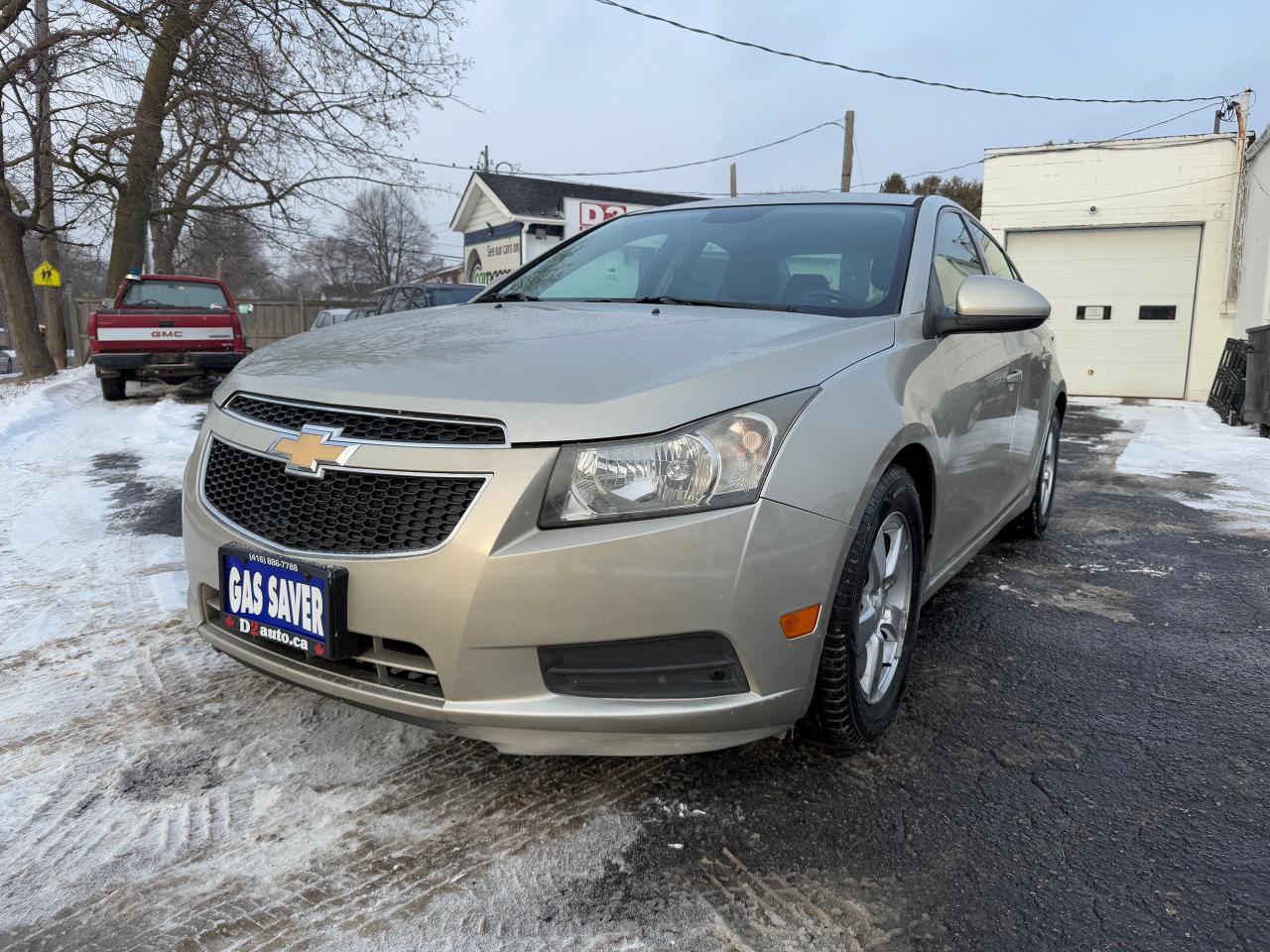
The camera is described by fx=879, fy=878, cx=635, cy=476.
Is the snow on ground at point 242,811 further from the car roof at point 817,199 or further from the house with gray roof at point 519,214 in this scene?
the house with gray roof at point 519,214

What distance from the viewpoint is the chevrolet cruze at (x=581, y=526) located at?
1811mm

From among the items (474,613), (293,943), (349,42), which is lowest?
(293,943)

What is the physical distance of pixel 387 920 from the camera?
1756 millimetres

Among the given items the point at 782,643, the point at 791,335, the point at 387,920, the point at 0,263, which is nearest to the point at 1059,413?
the point at 791,335

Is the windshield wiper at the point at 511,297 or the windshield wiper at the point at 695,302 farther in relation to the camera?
the windshield wiper at the point at 511,297

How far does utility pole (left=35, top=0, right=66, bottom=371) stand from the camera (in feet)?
43.8

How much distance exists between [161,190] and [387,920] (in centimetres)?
1971

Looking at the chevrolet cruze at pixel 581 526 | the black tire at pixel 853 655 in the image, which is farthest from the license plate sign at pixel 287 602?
the black tire at pixel 853 655

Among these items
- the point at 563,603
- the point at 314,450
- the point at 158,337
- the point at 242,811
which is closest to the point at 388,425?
the point at 314,450

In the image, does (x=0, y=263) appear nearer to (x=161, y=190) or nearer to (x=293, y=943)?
(x=161, y=190)

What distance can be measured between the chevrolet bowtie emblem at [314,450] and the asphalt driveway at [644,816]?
83cm

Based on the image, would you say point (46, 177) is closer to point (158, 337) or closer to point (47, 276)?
point (47, 276)

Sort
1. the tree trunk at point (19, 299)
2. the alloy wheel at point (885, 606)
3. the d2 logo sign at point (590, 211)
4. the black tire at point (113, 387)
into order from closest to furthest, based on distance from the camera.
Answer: the alloy wheel at point (885, 606)
the black tire at point (113, 387)
the tree trunk at point (19, 299)
the d2 logo sign at point (590, 211)

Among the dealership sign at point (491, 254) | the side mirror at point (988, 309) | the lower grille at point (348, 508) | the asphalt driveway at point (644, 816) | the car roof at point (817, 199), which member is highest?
the dealership sign at point (491, 254)
